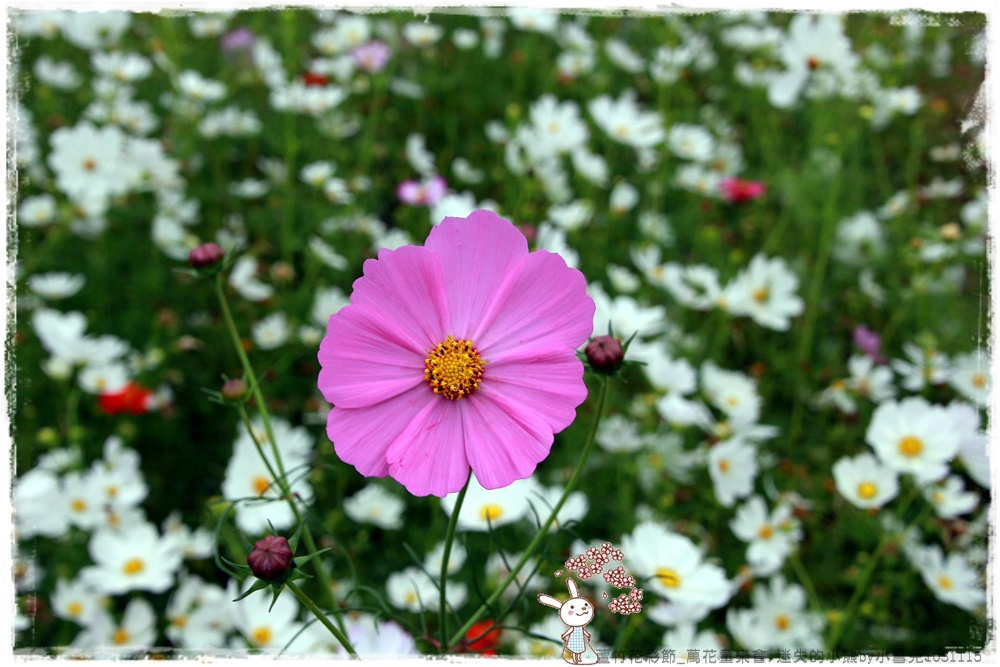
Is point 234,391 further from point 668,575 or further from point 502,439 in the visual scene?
point 668,575

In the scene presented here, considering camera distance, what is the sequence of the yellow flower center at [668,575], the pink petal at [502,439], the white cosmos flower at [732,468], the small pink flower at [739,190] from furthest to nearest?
the small pink flower at [739,190], the white cosmos flower at [732,468], the yellow flower center at [668,575], the pink petal at [502,439]

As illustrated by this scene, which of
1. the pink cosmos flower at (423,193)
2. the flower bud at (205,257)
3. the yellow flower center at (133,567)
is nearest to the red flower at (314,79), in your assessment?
the pink cosmos flower at (423,193)

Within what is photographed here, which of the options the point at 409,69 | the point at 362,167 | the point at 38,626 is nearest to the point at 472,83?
the point at 409,69

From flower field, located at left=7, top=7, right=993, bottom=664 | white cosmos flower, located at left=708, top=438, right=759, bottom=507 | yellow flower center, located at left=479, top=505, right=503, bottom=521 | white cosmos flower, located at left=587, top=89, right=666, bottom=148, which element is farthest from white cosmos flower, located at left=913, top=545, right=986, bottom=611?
white cosmos flower, located at left=587, top=89, right=666, bottom=148

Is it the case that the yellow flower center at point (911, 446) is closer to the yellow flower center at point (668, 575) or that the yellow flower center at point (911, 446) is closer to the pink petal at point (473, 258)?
the yellow flower center at point (668, 575)

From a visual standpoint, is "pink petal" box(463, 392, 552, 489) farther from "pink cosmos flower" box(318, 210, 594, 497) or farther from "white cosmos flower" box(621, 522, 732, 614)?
"white cosmos flower" box(621, 522, 732, 614)

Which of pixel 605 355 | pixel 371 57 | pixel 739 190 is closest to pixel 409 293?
pixel 605 355
